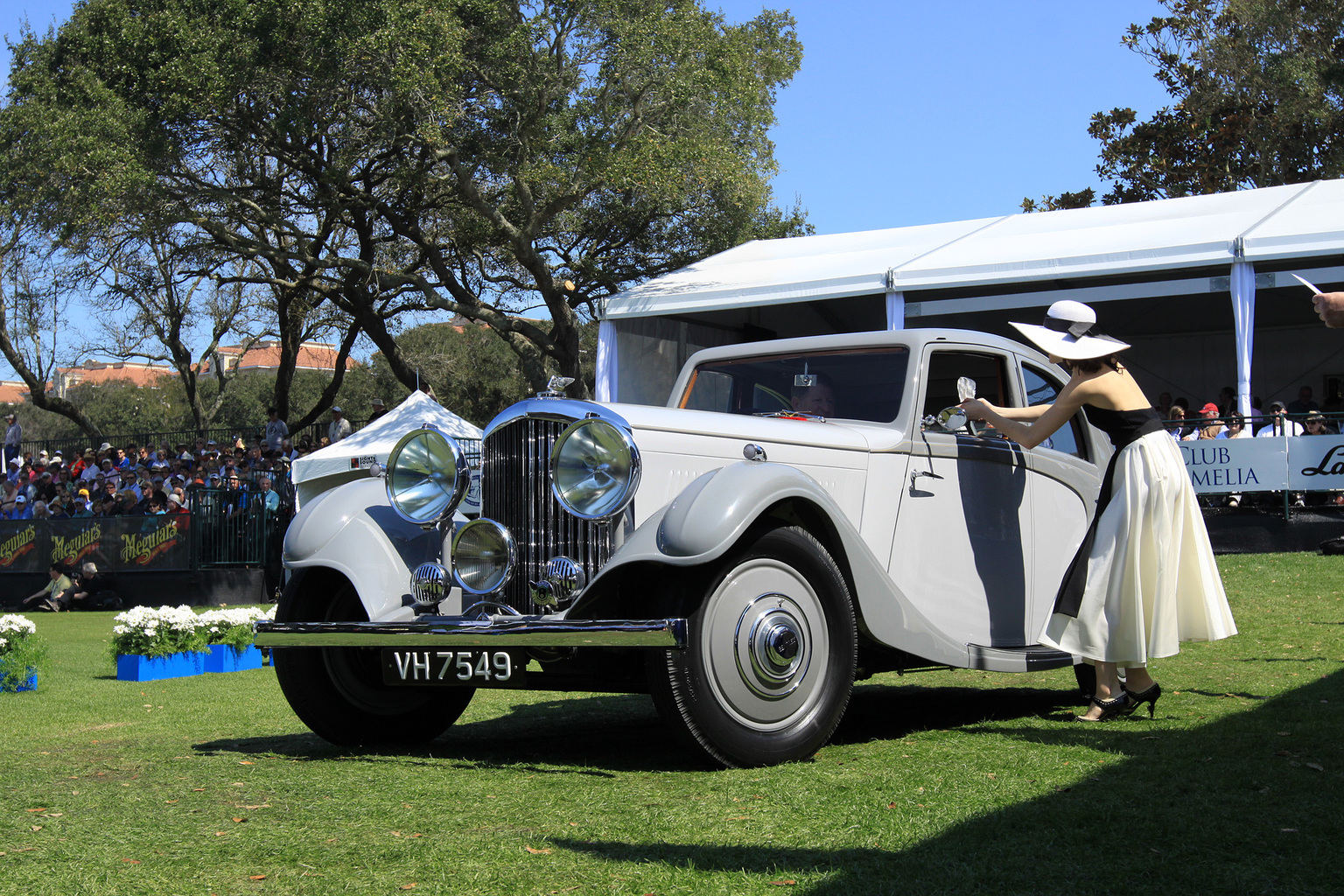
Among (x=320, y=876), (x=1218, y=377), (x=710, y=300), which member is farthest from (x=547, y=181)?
(x=320, y=876)

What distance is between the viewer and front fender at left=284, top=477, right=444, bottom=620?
4.93 meters

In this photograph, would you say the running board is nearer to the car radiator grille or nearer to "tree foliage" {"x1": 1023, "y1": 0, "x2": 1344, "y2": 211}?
the car radiator grille

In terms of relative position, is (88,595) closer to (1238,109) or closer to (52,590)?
(52,590)

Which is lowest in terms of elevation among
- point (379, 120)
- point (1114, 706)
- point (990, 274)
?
point (1114, 706)

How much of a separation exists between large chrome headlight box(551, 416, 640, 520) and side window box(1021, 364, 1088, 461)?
2.51 metres

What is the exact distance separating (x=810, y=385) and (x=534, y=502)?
1.61 metres

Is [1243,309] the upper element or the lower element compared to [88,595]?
upper

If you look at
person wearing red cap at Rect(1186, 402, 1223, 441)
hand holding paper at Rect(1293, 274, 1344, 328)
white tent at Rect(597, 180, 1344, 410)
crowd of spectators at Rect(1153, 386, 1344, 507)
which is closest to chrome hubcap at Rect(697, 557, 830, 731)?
hand holding paper at Rect(1293, 274, 1344, 328)

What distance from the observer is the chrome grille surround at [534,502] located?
464cm

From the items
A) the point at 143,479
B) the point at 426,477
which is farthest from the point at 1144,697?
the point at 143,479

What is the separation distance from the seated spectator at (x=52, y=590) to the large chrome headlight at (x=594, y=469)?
16.4 meters

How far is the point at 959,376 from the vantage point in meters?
5.71

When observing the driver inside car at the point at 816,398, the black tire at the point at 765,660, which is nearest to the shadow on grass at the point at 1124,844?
the black tire at the point at 765,660

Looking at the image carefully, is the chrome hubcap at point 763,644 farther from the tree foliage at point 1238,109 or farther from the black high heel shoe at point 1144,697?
the tree foliage at point 1238,109
